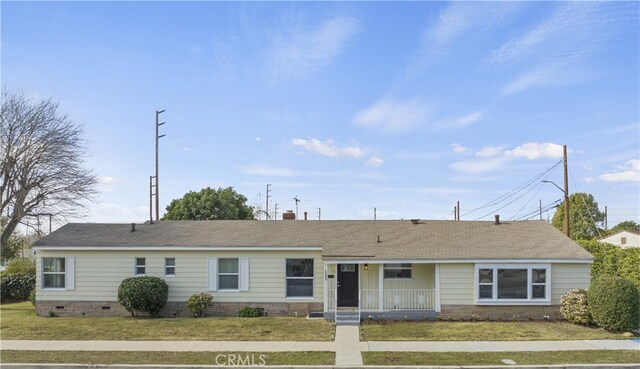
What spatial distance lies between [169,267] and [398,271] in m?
9.36

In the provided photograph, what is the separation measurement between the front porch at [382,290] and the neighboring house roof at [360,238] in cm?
76

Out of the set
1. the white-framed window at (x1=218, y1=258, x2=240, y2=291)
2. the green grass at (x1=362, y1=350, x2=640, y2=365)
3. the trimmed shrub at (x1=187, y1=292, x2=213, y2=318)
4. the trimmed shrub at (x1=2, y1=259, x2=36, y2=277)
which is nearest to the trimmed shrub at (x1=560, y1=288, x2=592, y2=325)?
the green grass at (x1=362, y1=350, x2=640, y2=365)

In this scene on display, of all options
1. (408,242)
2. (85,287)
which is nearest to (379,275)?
(408,242)

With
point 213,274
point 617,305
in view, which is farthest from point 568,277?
point 213,274

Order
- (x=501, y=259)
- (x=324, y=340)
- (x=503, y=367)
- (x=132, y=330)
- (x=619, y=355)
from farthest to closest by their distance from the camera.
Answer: (x=501, y=259), (x=132, y=330), (x=324, y=340), (x=619, y=355), (x=503, y=367)

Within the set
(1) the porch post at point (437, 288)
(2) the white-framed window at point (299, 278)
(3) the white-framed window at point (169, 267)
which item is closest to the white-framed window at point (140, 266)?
(3) the white-framed window at point (169, 267)

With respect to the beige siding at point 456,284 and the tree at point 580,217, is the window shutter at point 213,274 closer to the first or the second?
the beige siding at point 456,284

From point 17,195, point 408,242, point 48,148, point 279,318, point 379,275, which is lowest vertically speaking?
point 279,318

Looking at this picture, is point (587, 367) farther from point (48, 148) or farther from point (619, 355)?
point (48, 148)

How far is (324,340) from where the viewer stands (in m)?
14.9


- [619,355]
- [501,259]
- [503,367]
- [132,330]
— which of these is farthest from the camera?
[501,259]

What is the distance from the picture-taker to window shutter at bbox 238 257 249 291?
19.4 m

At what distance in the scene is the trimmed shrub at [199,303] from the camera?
61.8 ft

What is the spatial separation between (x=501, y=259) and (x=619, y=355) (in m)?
5.73
